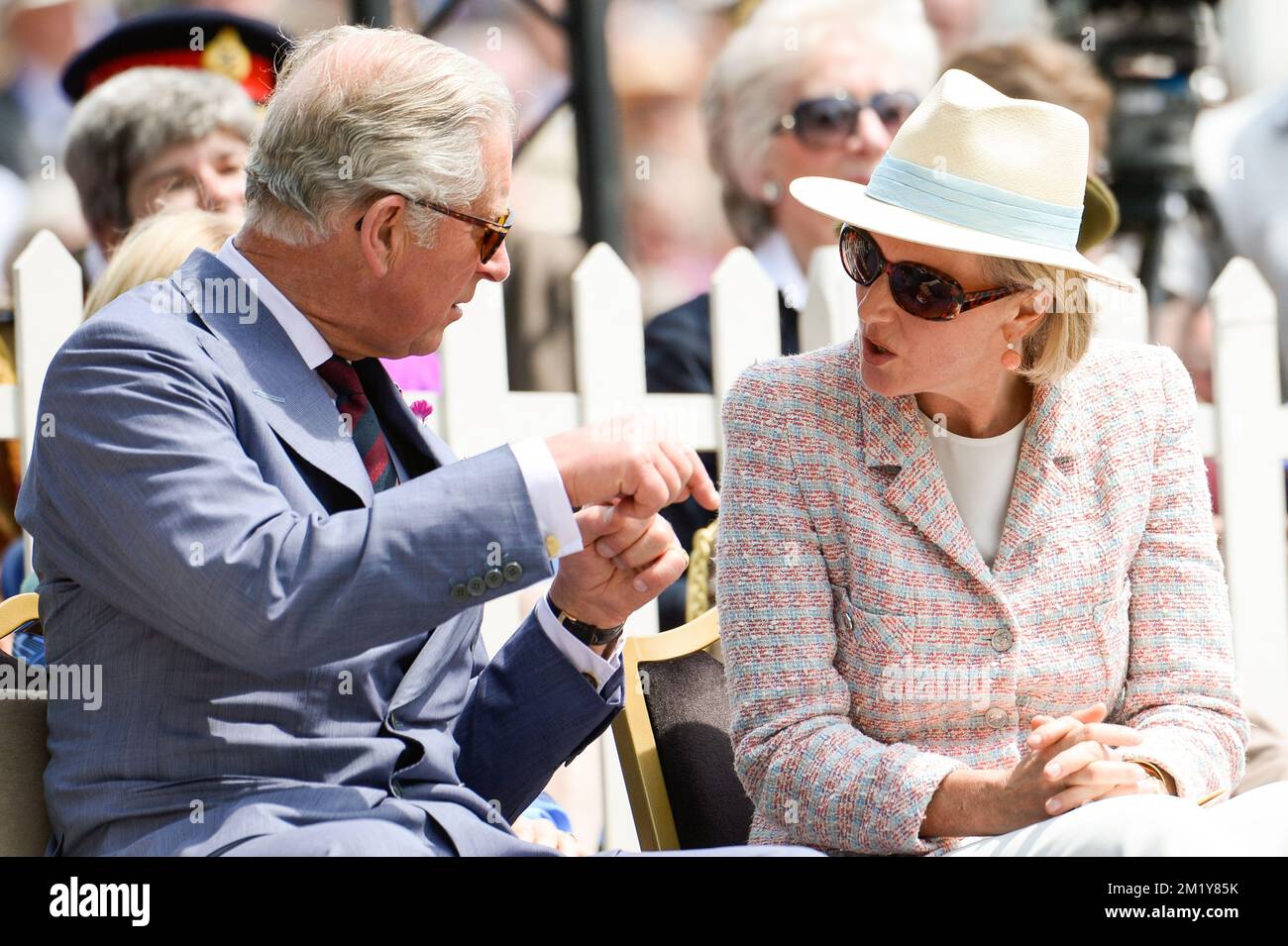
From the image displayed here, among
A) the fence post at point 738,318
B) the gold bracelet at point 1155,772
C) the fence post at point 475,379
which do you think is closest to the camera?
the gold bracelet at point 1155,772

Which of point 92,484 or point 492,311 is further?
point 492,311

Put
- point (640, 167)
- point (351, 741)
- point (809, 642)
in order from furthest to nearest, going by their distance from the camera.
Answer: point (640, 167)
point (809, 642)
point (351, 741)

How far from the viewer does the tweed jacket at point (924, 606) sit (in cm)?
261

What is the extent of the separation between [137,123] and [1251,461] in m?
3.14

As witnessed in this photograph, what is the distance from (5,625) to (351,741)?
929mm

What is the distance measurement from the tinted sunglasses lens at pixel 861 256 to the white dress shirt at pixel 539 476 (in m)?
0.63

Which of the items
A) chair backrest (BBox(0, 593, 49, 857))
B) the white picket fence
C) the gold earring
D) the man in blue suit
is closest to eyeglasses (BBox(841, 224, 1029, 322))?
the gold earring

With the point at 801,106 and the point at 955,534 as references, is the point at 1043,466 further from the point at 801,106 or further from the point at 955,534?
the point at 801,106

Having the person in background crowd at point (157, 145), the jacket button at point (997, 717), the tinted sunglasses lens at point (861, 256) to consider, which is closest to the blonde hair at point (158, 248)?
the person in background crowd at point (157, 145)

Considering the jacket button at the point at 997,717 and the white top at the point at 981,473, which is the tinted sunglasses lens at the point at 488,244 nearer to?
the white top at the point at 981,473

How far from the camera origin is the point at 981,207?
2.73 m

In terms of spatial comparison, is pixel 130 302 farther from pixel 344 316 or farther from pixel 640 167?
pixel 640 167

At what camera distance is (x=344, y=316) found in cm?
245
